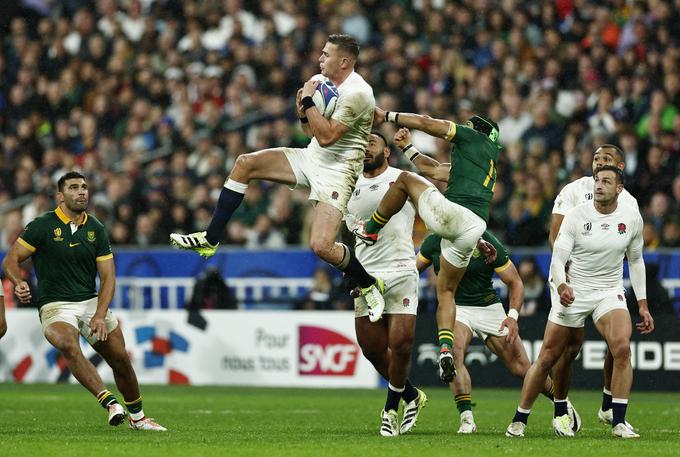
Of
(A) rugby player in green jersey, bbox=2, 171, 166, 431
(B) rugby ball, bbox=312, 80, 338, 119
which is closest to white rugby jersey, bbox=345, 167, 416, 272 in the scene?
(B) rugby ball, bbox=312, 80, 338, 119

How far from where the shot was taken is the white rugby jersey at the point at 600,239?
11930 millimetres

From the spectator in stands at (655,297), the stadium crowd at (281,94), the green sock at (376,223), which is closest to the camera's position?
the green sock at (376,223)

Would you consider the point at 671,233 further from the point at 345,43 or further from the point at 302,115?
the point at 302,115

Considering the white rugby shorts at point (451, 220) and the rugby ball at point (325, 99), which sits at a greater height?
the rugby ball at point (325, 99)

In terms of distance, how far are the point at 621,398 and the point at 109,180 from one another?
13442mm

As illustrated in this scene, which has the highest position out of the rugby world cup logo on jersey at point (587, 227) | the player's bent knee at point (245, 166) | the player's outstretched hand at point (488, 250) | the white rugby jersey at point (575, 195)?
the player's bent knee at point (245, 166)

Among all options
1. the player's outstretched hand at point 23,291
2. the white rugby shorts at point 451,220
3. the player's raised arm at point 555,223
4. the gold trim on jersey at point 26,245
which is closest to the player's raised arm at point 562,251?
the white rugby shorts at point 451,220

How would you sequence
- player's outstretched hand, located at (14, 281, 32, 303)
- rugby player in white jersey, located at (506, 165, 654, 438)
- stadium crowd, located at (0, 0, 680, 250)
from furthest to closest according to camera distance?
stadium crowd, located at (0, 0, 680, 250) < player's outstretched hand, located at (14, 281, 32, 303) < rugby player in white jersey, located at (506, 165, 654, 438)

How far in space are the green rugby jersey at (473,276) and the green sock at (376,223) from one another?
3.19ft

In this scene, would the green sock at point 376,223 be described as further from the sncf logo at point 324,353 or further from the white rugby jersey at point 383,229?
the sncf logo at point 324,353

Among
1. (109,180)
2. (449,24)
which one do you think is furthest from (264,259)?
(449,24)

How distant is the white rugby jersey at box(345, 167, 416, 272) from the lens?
1293 centimetres

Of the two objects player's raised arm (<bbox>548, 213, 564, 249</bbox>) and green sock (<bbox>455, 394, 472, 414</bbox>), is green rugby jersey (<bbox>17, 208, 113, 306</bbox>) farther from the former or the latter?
player's raised arm (<bbox>548, 213, 564, 249</bbox>)

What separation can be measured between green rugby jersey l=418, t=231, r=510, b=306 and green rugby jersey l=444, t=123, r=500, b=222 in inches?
49.3
